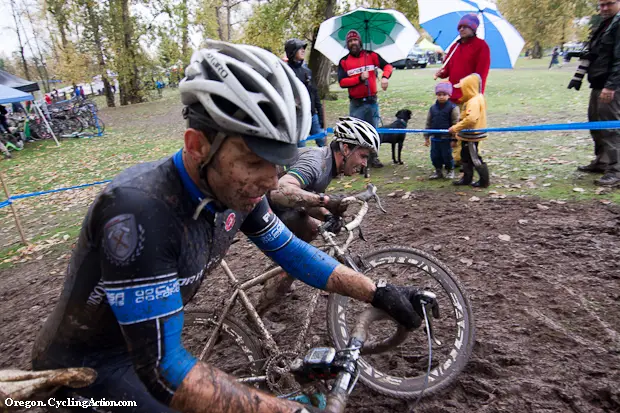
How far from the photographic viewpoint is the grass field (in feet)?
20.4

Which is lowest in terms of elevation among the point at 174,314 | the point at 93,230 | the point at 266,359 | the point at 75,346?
the point at 266,359

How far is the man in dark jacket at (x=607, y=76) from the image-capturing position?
5395 millimetres

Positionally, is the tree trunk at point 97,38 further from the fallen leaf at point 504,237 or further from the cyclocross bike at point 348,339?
the fallen leaf at point 504,237

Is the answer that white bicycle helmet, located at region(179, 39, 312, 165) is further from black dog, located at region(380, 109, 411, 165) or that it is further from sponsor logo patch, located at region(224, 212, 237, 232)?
black dog, located at region(380, 109, 411, 165)

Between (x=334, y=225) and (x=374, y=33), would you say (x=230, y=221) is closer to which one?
(x=334, y=225)

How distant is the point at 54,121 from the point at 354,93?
1552 centimetres

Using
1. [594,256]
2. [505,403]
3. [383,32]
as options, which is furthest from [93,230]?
[383,32]

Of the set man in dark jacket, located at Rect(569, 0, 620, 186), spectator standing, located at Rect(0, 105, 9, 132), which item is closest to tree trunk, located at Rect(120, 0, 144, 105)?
spectator standing, located at Rect(0, 105, 9, 132)

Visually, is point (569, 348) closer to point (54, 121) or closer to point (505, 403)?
point (505, 403)

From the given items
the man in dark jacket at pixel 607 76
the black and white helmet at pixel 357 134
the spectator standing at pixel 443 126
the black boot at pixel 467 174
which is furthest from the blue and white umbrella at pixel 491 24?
the black and white helmet at pixel 357 134

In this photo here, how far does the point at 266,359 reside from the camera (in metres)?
2.60

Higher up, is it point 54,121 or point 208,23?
point 208,23

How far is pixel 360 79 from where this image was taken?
7.90 meters

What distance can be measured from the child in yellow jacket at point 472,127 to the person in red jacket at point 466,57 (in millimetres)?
343
